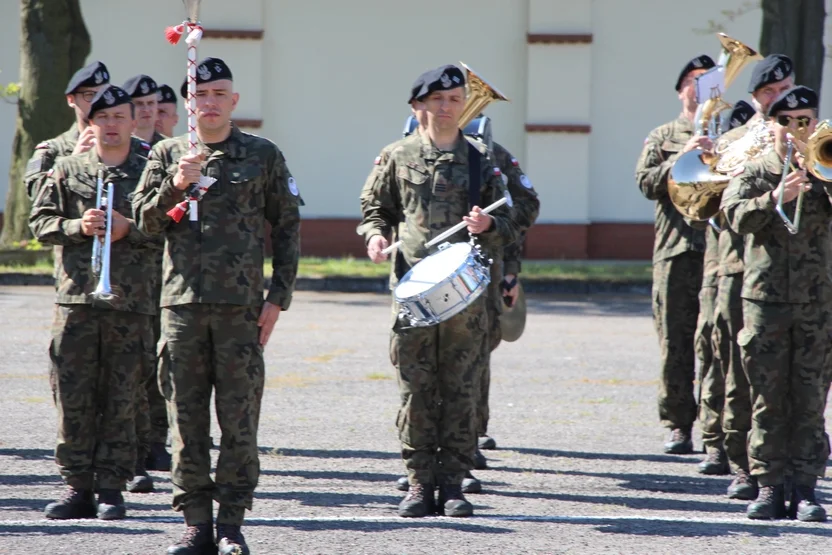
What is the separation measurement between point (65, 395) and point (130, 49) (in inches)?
662

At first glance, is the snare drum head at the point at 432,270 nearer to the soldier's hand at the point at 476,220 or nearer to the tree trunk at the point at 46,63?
the soldier's hand at the point at 476,220

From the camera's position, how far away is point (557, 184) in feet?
→ 75.7

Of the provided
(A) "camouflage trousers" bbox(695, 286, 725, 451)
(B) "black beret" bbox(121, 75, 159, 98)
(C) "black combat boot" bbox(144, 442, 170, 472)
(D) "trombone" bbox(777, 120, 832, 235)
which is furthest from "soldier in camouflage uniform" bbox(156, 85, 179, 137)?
(D) "trombone" bbox(777, 120, 832, 235)

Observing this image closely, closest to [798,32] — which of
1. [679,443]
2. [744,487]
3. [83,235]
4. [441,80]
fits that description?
[679,443]

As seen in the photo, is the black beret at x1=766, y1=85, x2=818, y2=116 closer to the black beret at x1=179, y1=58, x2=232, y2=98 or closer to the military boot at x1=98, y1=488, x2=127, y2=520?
the black beret at x1=179, y1=58, x2=232, y2=98

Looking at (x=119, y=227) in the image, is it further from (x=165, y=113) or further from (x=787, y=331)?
(x=787, y=331)

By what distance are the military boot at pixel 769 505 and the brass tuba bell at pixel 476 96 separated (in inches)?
111

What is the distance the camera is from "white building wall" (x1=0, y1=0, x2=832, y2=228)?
22875mm

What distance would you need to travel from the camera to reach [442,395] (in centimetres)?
723

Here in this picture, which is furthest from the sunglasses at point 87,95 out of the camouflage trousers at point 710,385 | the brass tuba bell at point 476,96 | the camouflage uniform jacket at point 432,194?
the camouflage trousers at point 710,385

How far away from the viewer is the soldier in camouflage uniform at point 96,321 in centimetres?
693

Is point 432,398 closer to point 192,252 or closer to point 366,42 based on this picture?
point 192,252

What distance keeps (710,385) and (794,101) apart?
224 cm

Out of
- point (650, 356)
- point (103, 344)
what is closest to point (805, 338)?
point (103, 344)
